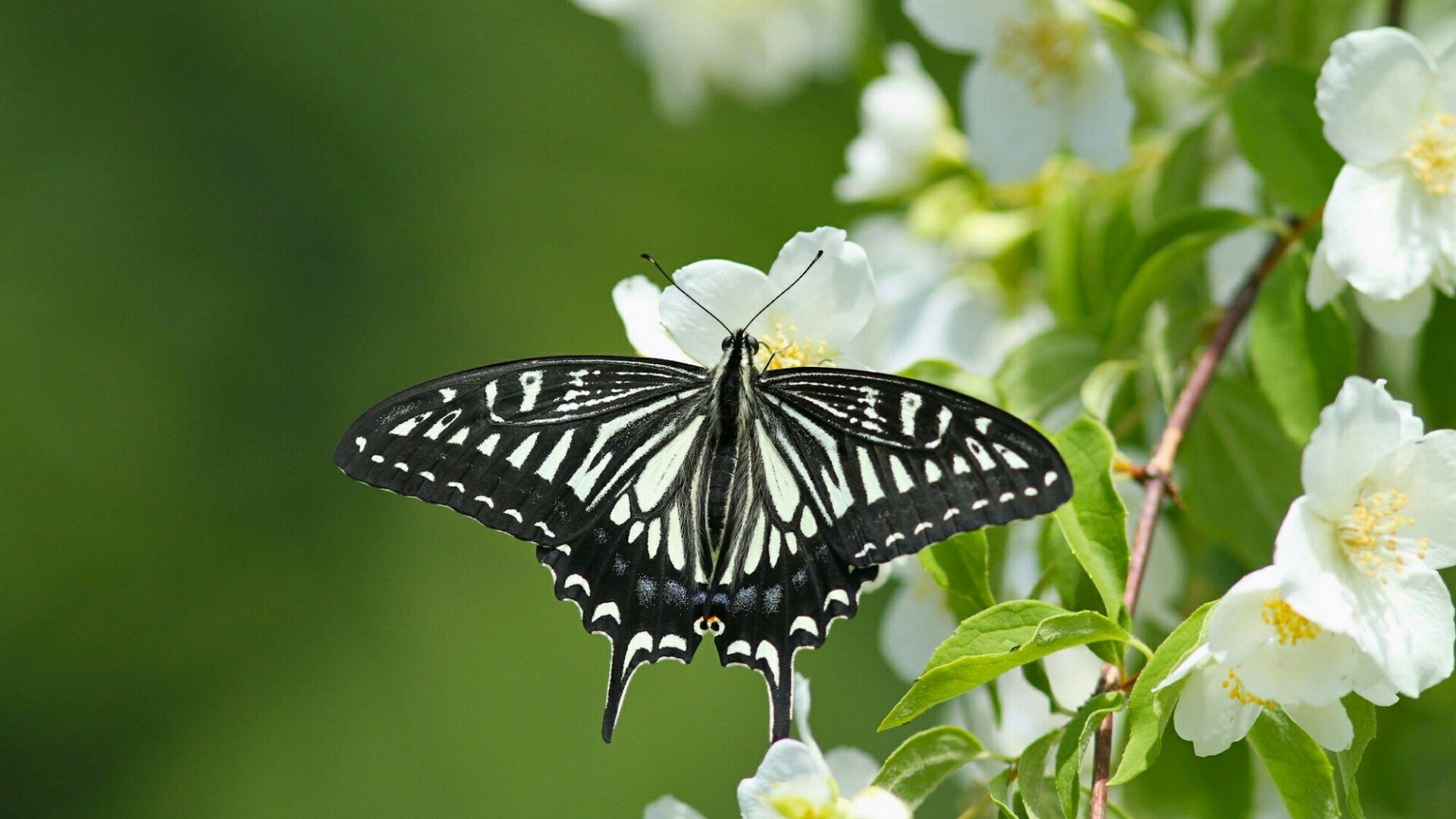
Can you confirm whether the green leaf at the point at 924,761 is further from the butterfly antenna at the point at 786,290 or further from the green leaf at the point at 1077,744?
the butterfly antenna at the point at 786,290

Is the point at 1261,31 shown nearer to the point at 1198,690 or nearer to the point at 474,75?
the point at 1198,690

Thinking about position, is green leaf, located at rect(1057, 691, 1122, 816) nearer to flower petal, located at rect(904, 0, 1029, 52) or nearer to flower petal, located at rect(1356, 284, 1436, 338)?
flower petal, located at rect(1356, 284, 1436, 338)

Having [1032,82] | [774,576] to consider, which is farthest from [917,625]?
[1032,82]

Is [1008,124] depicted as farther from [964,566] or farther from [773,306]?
[964,566]

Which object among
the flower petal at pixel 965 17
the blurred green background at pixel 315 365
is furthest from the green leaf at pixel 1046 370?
the blurred green background at pixel 315 365

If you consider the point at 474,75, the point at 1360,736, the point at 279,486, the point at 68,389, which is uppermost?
the point at 474,75

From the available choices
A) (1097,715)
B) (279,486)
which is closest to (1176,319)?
(1097,715)
